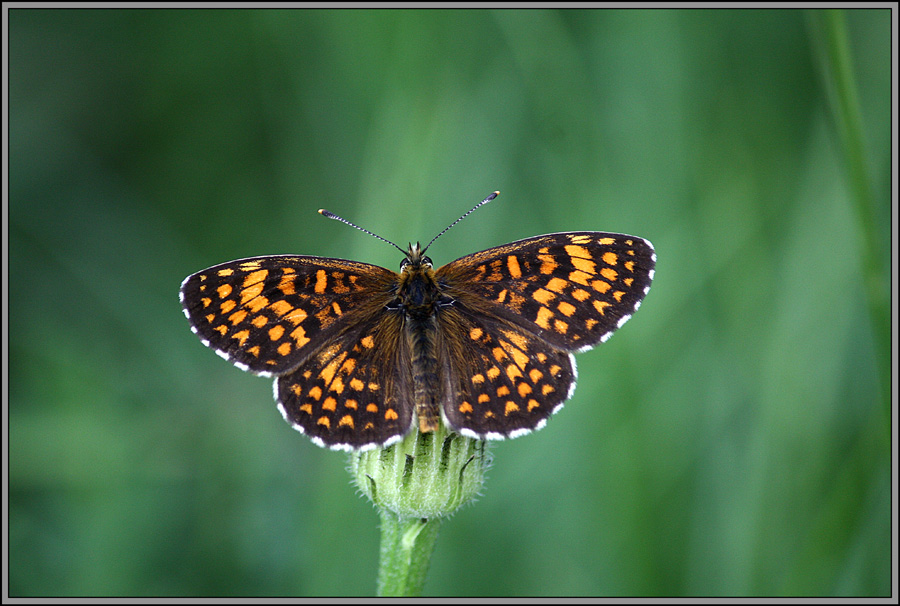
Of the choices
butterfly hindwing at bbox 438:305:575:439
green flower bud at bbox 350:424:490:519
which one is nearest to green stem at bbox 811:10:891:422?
butterfly hindwing at bbox 438:305:575:439

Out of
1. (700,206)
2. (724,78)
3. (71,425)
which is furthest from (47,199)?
(724,78)

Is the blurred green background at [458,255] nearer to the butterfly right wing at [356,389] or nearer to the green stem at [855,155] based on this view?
the green stem at [855,155]

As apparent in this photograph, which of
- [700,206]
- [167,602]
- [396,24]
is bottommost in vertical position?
[167,602]

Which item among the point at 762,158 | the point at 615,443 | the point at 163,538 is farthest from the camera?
the point at 762,158

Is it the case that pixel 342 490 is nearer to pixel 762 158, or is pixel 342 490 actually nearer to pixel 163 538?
pixel 163 538

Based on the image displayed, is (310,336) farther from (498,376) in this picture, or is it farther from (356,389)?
(498,376)

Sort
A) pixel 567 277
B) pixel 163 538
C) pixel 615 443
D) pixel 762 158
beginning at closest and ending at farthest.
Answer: pixel 567 277 < pixel 615 443 < pixel 163 538 < pixel 762 158

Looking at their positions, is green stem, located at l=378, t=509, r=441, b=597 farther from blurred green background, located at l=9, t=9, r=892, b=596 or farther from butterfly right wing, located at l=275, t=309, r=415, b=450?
blurred green background, located at l=9, t=9, r=892, b=596
